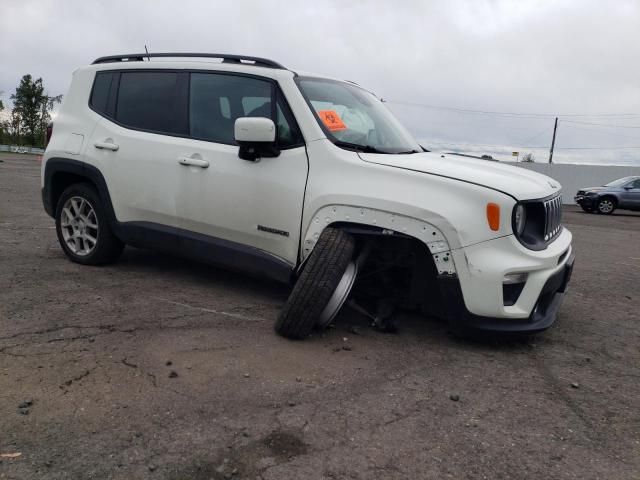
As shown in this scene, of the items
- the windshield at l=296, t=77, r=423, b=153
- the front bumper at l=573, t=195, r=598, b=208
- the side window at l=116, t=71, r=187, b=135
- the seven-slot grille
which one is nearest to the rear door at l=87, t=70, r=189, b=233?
the side window at l=116, t=71, r=187, b=135

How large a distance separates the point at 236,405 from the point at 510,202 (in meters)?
2.05

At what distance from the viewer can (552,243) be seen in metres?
4.01

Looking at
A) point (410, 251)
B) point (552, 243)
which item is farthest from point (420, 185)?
point (552, 243)

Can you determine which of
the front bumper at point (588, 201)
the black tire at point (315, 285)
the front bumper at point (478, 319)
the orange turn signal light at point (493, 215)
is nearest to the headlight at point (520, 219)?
the orange turn signal light at point (493, 215)

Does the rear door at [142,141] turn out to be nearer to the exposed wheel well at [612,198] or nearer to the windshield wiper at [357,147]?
the windshield wiper at [357,147]

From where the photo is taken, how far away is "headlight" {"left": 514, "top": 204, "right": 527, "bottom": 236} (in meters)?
3.58

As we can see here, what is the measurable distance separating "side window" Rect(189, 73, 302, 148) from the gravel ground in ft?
4.44

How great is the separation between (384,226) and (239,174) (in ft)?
4.06

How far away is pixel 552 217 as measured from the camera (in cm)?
403

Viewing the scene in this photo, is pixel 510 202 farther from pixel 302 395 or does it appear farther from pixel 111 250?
pixel 111 250

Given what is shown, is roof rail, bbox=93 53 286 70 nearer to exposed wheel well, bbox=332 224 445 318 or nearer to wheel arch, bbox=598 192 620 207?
exposed wheel well, bbox=332 224 445 318

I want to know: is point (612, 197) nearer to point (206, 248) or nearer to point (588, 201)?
point (588, 201)

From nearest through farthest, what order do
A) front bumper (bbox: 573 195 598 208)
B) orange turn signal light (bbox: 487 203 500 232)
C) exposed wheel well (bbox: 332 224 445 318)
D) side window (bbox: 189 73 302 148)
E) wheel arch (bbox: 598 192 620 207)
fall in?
orange turn signal light (bbox: 487 203 500 232) < exposed wheel well (bbox: 332 224 445 318) < side window (bbox: 189 73 302 148) < wheel arch (bbox: 598 192 620 207) < front bumper (bbox: 573 195 598 208)

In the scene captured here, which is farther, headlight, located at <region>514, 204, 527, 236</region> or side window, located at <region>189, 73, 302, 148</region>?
side window, located at <region>189, 73, 302, 148</region>
